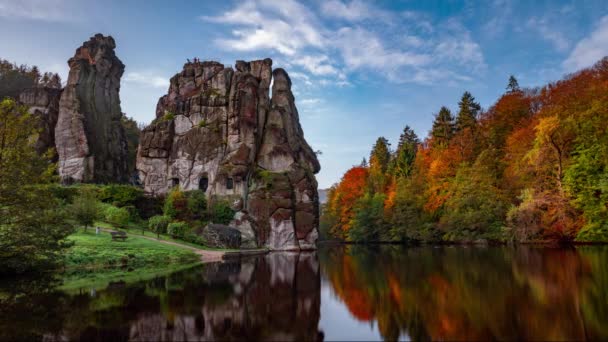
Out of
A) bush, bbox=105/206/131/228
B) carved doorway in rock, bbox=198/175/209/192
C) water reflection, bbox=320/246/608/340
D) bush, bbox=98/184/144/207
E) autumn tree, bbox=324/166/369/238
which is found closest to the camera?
water reflection, bbox=320/246/608/340

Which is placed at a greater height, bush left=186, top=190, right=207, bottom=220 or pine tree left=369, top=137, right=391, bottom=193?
pine tree left=369, top=137, right=391, bottom=193

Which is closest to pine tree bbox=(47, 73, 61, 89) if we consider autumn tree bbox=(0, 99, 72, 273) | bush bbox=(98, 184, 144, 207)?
bush bbox=(98, 184, 144, 207)

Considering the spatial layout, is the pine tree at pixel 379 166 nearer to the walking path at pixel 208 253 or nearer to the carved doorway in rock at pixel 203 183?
the carved doorway in rock at pixel 203 183

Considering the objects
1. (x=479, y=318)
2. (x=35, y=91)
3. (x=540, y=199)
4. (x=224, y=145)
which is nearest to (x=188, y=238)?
(x=224, y=145)

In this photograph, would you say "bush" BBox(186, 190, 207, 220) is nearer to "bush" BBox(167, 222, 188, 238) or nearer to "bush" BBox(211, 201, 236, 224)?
"bush" BBox(211, 201, 236, 224)

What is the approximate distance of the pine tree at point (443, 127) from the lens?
59312mm

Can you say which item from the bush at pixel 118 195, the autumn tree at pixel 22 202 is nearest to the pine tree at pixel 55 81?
the bush at pixel 118 195

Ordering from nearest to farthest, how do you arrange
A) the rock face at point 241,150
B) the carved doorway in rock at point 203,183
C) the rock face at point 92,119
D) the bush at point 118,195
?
the bush at point 118,195 → the rock face at point 241,150 → the carved doorway in rock at point 203,183 → the rock face at point 92,119

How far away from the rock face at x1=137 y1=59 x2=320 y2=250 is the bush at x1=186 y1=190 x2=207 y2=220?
1938 mm

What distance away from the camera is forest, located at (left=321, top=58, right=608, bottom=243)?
31547mm

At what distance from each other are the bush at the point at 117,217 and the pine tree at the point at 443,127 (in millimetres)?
41996

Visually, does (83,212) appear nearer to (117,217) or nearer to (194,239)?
(117,217)

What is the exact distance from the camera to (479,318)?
8.84 meters

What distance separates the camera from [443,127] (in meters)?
59.9
